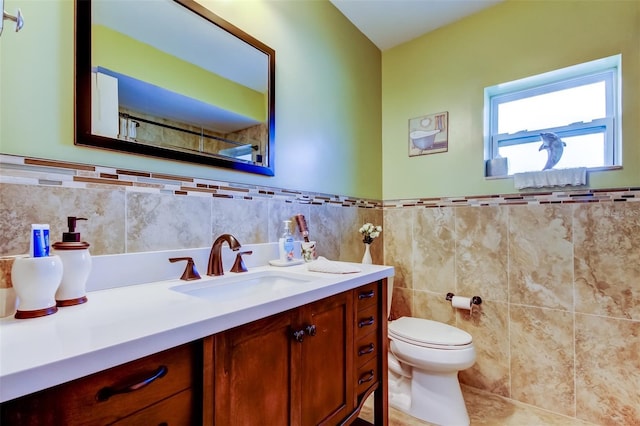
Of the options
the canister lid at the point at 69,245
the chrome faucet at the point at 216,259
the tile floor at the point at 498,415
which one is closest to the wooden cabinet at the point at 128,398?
the canister lid at the point at 69,245

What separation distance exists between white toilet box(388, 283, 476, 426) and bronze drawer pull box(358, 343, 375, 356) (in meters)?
0.49

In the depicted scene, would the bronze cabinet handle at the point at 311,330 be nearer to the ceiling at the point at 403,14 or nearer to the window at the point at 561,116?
the window at the point at 561,116

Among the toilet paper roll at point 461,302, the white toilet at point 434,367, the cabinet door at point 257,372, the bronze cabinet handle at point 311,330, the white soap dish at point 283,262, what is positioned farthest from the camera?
the toilet paper roll at point 461,302

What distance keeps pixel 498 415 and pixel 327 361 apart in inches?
53.4

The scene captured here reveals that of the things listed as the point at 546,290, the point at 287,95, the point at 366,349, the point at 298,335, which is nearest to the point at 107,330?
the point at 298,335

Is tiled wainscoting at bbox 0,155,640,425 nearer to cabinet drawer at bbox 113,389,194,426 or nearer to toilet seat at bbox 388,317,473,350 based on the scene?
toilet seat at bbox 388,317,473,350

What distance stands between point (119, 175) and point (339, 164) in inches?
50.3

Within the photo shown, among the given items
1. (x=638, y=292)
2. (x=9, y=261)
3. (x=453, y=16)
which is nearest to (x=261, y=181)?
(x=9, y=261)

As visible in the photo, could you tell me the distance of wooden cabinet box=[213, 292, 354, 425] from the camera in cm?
72

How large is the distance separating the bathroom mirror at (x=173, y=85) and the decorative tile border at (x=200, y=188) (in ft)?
0.28

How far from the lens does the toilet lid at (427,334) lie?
1.58m

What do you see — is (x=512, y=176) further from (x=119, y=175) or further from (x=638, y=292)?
(x=119, y=175)

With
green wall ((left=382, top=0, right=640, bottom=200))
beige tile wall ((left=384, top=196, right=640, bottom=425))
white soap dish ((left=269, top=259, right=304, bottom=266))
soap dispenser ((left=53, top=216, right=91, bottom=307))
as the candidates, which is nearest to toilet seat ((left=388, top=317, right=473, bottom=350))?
beige tile wall ((left=384, top=196, right=640, bottom=425))

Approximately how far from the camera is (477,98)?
201 centimetres
